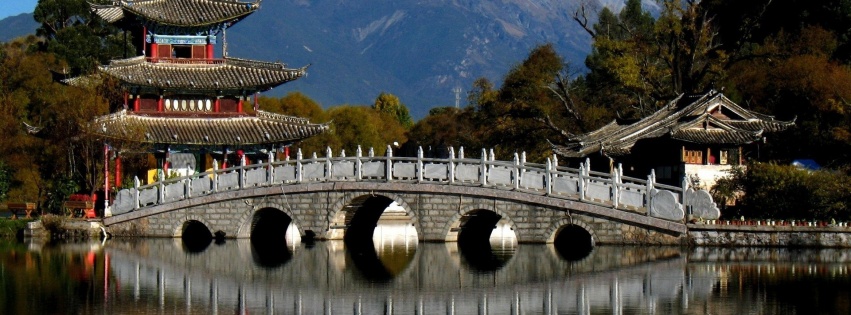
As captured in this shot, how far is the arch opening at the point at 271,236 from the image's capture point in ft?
128

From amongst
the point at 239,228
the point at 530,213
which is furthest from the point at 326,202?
the point at 530,213

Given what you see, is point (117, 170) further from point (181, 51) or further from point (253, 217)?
point (253, 217)

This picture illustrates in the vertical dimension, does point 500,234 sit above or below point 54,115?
below

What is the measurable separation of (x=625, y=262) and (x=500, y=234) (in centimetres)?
1498

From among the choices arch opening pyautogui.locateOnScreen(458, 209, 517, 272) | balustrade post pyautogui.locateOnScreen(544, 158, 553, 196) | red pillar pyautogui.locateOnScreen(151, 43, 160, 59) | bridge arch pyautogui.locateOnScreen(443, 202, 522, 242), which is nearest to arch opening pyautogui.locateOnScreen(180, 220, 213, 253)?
bridge arch pyautogui.locateOnScreen(443, 202, 522, 242)

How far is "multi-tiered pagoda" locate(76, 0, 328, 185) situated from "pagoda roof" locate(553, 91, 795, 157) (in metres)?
10.6

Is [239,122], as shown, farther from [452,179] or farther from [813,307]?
[813,307]

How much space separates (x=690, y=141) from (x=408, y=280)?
1478 centimetres

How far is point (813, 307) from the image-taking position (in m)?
25.7

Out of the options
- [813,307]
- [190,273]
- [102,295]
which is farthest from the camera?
[190,273]

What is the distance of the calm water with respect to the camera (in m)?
26.6

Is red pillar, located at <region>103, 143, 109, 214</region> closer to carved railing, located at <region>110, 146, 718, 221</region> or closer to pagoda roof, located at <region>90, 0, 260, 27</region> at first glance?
carved railing, located at <region>110, 146, 718, 221</region>

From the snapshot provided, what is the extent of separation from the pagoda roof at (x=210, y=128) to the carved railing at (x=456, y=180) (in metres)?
4.67

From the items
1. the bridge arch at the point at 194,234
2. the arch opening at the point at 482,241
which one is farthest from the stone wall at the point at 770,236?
the bridge arch at the point at 194,234
